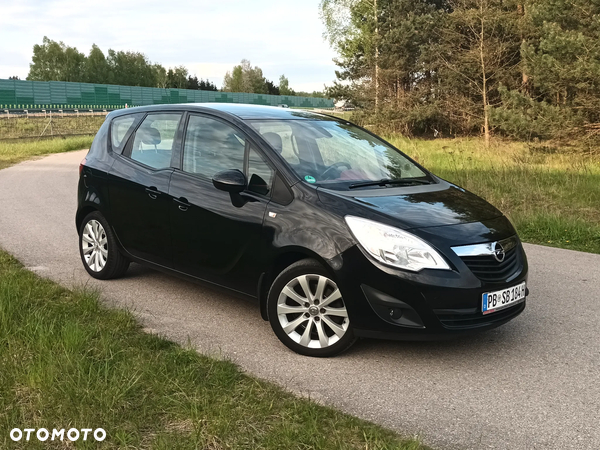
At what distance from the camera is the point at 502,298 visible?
13.1 ft

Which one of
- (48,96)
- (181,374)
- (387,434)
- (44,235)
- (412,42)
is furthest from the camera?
(48,96)

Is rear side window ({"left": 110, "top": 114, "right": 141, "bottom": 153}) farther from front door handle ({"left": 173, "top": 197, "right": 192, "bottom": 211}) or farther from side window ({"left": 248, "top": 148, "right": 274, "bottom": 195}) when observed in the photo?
side window ({"left": 248, "top": 148, "right": 274, "bottom": 195})

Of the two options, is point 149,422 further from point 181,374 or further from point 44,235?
point 44,235

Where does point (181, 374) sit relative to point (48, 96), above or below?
Answer: below

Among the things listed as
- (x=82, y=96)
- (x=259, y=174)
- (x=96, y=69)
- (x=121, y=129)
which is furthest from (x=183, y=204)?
(x=96, y=69)

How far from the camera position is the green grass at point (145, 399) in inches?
113

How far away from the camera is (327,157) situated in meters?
4.78

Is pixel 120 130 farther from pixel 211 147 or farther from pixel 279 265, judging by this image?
pixel 279 265

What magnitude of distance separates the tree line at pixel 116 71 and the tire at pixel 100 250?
11976 centimetres

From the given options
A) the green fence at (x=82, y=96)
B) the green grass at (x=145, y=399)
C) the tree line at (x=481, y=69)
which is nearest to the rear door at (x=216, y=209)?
the green grass at (x=145, y=399)

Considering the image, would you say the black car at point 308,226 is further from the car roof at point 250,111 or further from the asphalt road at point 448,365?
the asphalt road at point 448,365

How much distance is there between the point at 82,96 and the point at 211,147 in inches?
2794

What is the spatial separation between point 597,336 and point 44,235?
21.8 feet

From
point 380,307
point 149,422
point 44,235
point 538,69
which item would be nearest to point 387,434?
point 380,307
